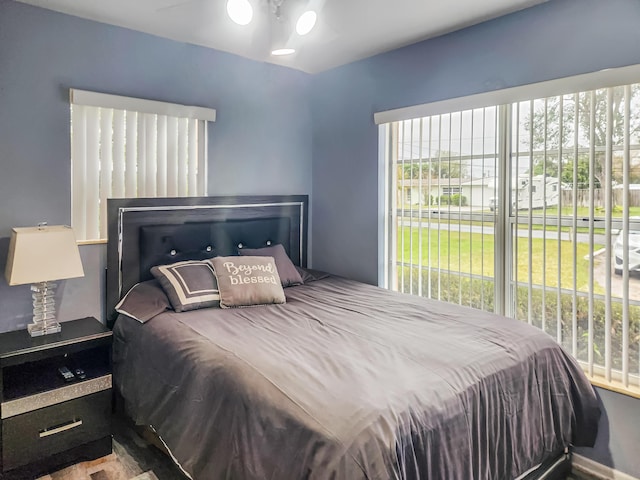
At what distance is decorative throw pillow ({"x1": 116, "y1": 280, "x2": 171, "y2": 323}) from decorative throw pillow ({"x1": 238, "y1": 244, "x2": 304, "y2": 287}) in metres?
0.73

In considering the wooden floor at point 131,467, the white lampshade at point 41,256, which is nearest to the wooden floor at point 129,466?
the wooden floor at point 131,467

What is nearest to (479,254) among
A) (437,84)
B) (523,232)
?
(523,232)

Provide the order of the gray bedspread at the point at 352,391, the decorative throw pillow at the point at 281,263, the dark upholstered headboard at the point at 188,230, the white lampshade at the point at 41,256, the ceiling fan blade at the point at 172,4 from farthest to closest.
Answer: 1. the decorative throw pillow at the point at 281,263
2. the dark upholstered headboard at the point at 188,230
3. the ceiling fan blade at the point at 172,4
4. the white lampshade at the point at 41,256
5. the gray bedspread at the point at 352,391

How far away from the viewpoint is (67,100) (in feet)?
8.60

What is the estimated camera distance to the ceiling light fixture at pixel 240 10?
79.2 inches

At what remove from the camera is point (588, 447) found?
2.22 m

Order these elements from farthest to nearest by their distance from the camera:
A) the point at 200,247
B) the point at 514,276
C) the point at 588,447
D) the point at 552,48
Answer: the point at 200,247
the point at 514,276
the point at 552,48
the point at 588,447

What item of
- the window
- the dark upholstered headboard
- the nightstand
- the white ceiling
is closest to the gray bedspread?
the nightstand

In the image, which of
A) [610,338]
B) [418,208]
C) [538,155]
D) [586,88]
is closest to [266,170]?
[418,208]

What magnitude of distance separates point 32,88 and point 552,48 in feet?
9.26

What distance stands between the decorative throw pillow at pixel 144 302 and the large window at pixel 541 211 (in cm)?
172

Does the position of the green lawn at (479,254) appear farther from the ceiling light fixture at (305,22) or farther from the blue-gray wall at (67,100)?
the ceiling light fixture at (305,22)

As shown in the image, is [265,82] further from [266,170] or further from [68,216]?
[68,216]

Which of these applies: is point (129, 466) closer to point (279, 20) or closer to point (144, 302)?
point (144, 302)
